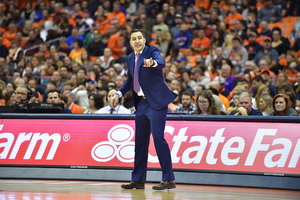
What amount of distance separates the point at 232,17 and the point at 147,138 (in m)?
11.7

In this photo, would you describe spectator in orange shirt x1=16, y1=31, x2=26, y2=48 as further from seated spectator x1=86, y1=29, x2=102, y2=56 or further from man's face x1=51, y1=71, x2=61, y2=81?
man's face x1=51, y1=71, x2=61, y2=81

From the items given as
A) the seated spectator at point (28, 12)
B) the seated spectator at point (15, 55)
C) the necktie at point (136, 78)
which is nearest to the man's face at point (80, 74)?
the seated spectator at point (15, 55)

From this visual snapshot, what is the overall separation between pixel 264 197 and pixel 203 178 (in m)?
1.53

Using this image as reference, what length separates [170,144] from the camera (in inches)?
354

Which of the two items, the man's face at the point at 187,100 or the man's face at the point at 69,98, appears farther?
the man's face at the point at 69,98

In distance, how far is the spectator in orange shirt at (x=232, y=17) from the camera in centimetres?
1873

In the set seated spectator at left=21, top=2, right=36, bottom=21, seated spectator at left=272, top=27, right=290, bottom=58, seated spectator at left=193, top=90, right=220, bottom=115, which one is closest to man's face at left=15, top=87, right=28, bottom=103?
seated spectator at left=193, top=90, right=220, bottom=115

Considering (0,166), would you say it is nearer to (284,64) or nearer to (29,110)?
(29,110)

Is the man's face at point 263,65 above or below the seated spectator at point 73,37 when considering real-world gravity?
above

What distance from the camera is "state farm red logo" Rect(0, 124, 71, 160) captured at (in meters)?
9.41

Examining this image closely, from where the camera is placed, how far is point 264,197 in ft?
23.6

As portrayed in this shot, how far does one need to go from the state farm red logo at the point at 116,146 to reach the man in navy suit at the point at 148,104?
1.22 m

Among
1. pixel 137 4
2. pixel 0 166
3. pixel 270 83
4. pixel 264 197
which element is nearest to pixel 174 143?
pixel 264 197

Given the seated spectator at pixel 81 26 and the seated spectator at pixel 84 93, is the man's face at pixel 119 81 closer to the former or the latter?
the seated spectator at pixel 84 93
